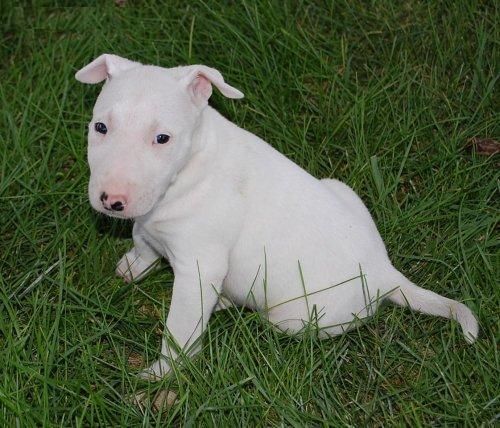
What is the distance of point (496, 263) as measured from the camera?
5.35 metres

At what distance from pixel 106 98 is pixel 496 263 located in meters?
2.59

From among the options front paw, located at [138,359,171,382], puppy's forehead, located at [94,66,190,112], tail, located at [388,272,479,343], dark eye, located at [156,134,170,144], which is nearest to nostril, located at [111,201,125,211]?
dark eye, located at [156,134,170,144]

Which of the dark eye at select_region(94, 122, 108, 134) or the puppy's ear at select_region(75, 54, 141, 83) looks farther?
the puppy's ear at select_region(75, 54, 141, 83)

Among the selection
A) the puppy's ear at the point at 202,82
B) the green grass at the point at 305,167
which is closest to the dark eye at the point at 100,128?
the puppy's ear at the point at 202,82

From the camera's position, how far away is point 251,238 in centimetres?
477

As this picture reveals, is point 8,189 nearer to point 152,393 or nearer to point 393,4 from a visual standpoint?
point 152,393

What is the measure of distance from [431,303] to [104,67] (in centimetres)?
223

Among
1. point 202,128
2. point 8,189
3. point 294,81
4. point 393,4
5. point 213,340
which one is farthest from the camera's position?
point 393,4

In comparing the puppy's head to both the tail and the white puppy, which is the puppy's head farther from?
the tail

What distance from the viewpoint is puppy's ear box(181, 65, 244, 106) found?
14.8ft

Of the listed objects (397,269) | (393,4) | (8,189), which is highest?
(393,4)

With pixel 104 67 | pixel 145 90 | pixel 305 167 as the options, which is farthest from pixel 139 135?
pixel 305 167

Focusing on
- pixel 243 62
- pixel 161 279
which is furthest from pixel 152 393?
pixel 243 62

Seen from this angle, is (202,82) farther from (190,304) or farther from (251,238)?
(190,304)
